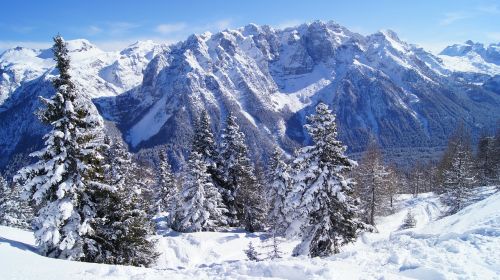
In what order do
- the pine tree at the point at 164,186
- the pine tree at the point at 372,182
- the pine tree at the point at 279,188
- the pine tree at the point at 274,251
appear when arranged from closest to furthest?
the pine tree at the point at 274,251 < the pine tree at the point at 279,188 < the pine tree at the point at 372,182 < the pine tree at the point at 164,186

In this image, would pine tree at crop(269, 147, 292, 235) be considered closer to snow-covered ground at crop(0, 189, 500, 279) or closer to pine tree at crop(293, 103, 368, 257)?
pine tree at crop(293, 103, 368, 257)

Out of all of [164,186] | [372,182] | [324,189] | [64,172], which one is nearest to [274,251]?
[324,189]

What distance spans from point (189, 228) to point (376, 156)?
2727 cm

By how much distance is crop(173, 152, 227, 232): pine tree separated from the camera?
4831 cm

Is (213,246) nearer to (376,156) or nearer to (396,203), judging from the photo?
(376,156)

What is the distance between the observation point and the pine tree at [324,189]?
2928 cm

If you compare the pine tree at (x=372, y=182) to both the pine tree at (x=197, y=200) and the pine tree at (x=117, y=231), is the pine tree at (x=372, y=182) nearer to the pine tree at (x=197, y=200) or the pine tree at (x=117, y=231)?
the pine tree at (x=197, y=200)

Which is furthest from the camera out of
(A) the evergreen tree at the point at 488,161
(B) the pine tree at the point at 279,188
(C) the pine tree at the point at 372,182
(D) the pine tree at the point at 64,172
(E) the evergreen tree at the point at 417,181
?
(E) the evergreen tree at the point at 417,181

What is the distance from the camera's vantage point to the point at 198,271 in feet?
59.7

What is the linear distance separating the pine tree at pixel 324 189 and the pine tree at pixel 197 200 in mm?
20170

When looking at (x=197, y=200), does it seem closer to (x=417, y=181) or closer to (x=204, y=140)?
(x=204, y=140)

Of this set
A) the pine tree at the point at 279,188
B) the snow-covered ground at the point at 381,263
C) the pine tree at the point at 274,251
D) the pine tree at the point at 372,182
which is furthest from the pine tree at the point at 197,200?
the snow-covered ground at the point at 381,263

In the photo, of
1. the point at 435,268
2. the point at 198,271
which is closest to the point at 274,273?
the point at 198,271

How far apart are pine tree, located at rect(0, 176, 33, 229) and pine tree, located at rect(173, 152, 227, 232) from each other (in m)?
23.7
